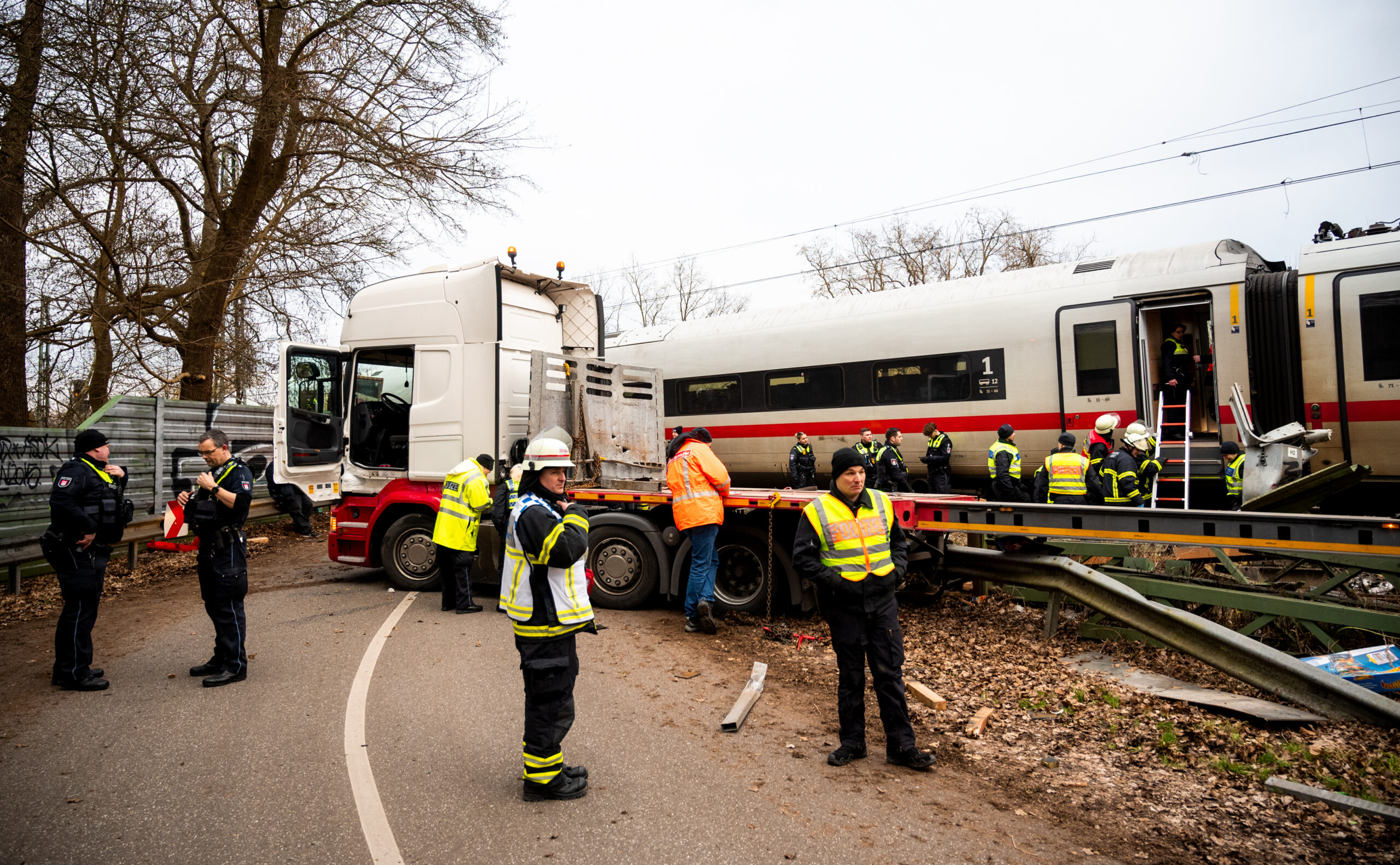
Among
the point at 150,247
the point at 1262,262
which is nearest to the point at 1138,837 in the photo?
the point at 1262,262

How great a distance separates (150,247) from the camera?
1309cm

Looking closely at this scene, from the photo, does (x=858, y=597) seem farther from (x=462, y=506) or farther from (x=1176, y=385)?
(x=1176, y=385)

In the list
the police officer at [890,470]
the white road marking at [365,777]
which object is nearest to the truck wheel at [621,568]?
the white road marking at [365,777]

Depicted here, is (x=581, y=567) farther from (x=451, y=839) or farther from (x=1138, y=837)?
(x=1138, y=837)

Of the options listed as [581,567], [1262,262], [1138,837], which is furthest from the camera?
[1262,262]

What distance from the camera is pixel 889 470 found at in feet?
36.5

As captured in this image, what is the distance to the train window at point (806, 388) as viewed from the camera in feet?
42.2

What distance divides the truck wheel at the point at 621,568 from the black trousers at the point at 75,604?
3902 millimetres

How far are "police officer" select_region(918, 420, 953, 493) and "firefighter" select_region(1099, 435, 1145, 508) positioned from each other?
3.08 meters

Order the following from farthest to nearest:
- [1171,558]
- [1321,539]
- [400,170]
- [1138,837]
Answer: [400,170], [1171,558], [1321,539], [1138,837]

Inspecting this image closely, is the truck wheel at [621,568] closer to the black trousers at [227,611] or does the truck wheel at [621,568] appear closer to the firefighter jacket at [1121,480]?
the black trousers at [227,611]

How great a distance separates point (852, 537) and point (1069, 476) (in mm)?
5087

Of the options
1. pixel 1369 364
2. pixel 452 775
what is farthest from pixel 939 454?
pixel 452 775

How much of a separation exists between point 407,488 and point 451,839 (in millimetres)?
5834
